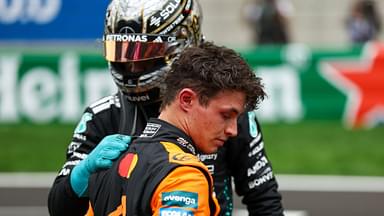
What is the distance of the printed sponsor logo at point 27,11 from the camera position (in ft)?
50.9

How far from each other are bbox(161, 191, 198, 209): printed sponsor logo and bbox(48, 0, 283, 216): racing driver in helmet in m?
0.75

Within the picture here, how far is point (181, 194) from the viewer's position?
10.3ft

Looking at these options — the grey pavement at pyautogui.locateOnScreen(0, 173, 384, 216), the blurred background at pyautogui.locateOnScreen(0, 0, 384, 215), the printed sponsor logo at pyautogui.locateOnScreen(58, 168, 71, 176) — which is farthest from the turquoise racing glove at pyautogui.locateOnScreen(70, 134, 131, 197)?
the blurred background at pyautogui.locateOnScreen(0, 0, 384, 215)

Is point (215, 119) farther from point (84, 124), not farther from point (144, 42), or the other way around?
point (84, 124)

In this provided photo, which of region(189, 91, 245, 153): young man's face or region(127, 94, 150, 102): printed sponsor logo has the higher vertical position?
region(127, 94, 150, 102): printed sponsor logo

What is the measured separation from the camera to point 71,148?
4301 millimetres

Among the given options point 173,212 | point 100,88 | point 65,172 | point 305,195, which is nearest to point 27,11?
point 100,88

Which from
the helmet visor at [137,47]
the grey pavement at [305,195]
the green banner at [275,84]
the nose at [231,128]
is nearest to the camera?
the nose at [231,128]

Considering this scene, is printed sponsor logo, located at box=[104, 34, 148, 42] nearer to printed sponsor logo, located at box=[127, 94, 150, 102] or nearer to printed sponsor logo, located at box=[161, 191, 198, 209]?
printed sponsor logo, located at box=[127, 94, 150, 102]

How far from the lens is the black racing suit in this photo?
4258 mm

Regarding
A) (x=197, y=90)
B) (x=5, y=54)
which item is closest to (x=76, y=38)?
(x=5, y=54)

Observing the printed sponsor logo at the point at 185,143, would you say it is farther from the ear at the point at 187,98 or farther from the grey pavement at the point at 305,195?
the grey pavement at the point at 305,195

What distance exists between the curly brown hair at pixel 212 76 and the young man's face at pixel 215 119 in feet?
0.08

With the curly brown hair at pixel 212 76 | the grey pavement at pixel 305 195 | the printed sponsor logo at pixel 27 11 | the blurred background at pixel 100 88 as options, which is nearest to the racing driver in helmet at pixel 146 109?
the curly brown hair at pixel 212 76
